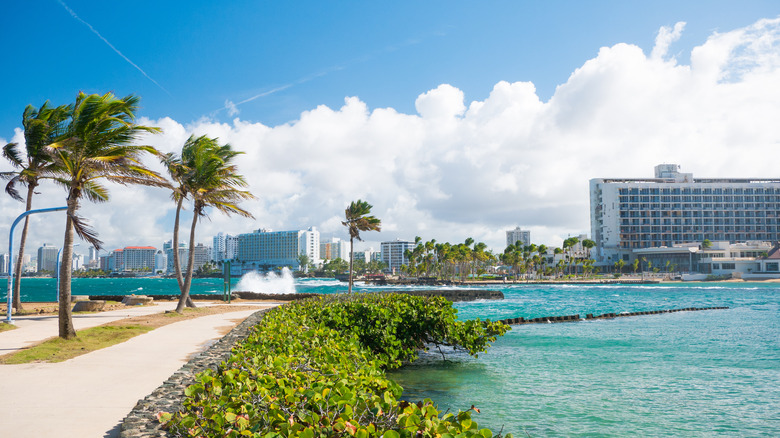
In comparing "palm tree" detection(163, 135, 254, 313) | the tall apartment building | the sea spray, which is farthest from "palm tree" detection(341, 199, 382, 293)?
the tall apartment building

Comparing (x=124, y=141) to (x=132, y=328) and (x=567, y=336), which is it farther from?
(x=567, y=336)

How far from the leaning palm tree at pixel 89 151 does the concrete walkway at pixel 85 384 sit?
198cm

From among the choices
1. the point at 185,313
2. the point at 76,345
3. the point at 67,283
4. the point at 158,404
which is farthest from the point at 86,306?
the point at 158,404

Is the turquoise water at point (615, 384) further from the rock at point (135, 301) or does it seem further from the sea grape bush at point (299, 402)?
the rock at point (135, 301)

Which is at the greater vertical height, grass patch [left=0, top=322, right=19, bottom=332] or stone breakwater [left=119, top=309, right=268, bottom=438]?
stone breakwater [left=119, top=309, right=268, bottom=438]

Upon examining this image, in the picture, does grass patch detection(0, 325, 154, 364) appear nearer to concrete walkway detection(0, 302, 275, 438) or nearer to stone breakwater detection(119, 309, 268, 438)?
concrete walkway detection(0, 302, 275, 438)

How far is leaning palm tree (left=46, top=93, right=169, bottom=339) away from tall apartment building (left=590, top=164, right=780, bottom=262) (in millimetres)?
145217

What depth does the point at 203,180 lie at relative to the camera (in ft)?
75.7

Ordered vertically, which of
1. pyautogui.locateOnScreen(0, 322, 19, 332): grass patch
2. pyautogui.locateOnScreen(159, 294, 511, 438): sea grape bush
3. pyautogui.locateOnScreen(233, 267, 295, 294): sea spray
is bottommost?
pyautogui.locateOnScreen(233, 267, 295, 294): sea spray

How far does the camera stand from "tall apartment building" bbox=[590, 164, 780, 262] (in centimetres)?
14262

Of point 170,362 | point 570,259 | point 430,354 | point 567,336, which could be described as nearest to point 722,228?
point 570,259

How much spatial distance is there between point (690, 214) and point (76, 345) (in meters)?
159

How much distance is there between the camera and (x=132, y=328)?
16.8m

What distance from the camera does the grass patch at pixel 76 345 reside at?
35.7 ft
